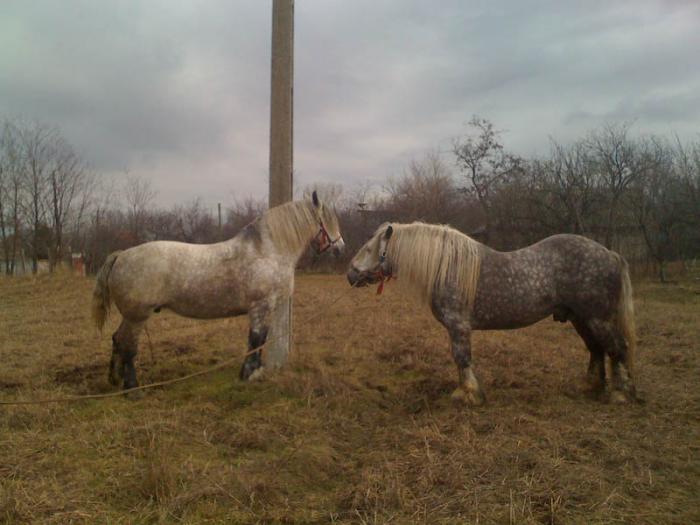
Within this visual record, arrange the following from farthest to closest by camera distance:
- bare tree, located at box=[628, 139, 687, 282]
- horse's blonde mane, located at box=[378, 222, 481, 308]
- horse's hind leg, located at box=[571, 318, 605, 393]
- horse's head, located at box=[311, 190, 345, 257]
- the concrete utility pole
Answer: bare tree, located at box=[628, 139, 687, 282] → the concrete utility pole → horse's head, located at box=[311, 190, 345, 257] → horse's hind leg, located at box=[571, 318, 605, 393] → horse's blonde mane, located at box=[378, 222, 481, 308]

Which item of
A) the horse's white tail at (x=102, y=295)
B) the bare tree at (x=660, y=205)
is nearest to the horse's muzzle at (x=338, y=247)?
the horse's white tail at (x=102, y=295)

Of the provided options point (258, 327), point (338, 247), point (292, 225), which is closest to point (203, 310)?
point (258, 327)

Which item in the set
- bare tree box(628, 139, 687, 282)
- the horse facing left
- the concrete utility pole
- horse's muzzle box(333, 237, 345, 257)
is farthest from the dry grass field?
bare tree box(628, 139, 687, 282)

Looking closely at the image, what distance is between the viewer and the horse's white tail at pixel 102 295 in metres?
4.46

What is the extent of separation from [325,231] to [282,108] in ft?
5.75

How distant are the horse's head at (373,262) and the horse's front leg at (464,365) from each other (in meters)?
0.86

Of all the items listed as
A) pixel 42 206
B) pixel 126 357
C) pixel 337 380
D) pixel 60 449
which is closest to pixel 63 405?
pixel 126 357

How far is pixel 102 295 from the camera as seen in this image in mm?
4504

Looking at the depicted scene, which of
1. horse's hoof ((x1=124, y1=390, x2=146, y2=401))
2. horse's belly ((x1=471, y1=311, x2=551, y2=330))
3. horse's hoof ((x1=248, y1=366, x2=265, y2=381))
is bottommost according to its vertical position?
horse's hoof ((x1=124, y1=390, x2=146, y2=401))

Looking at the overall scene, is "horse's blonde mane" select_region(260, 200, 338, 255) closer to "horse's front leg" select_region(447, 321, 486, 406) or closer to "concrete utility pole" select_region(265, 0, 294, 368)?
"concrete utility pole" select_region(265, 0, 294, 368)

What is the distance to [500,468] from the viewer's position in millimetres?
2797

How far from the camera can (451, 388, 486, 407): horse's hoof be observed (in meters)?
3.96

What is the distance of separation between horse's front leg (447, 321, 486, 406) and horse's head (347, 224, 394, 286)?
2.81ft

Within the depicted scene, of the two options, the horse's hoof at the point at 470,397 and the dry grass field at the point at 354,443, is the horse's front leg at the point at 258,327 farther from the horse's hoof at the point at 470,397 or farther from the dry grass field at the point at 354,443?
the horse's hoof at the point at 470,397
